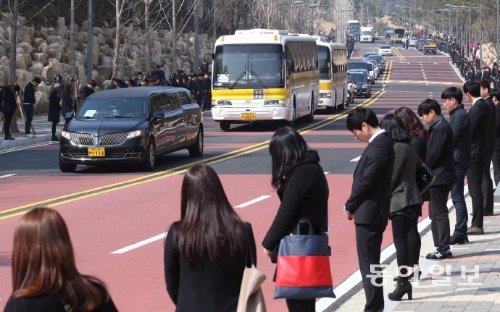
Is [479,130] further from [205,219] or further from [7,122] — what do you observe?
[7,122]

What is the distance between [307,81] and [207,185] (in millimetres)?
38707

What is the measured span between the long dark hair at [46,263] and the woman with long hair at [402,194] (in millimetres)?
5812

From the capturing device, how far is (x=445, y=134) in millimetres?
12562

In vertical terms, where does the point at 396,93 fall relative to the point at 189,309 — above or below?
below

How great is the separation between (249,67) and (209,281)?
108ft

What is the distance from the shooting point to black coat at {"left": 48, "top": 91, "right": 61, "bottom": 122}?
113 feet

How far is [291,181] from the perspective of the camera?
7922 millimetres

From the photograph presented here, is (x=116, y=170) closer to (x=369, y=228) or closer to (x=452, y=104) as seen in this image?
(x=452, y=104)

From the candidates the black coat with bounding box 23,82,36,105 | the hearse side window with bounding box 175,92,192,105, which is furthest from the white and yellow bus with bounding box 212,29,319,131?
the hearse side window with bounding box 175,92,192,105

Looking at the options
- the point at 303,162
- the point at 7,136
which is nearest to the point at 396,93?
the point at 7,136

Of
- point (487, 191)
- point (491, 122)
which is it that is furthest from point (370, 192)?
point (487, 191)

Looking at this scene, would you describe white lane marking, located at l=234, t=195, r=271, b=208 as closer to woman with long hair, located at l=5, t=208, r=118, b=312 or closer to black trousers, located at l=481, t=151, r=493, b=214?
black trousers, located at l=481, t=151, r=493, b=214

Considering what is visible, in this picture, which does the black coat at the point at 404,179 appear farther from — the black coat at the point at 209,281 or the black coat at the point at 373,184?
the black coat at the point at 209,281

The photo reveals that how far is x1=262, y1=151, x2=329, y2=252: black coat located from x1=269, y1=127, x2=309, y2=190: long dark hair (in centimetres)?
4
